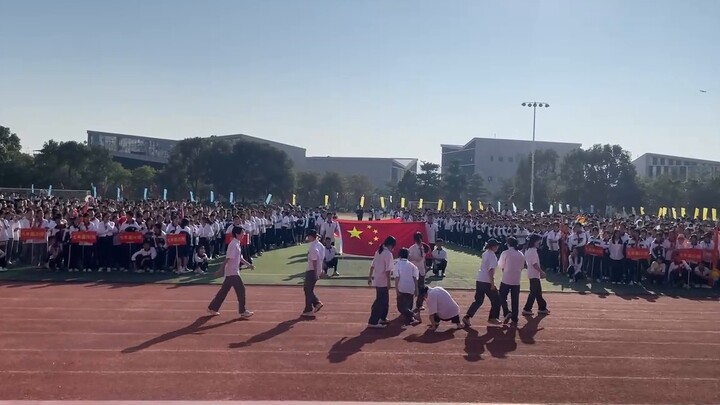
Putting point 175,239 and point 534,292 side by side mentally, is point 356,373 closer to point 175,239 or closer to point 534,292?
point 534,292

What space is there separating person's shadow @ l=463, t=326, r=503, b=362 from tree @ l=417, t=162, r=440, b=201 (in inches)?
2514

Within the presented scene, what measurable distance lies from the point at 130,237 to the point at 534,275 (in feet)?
41.3

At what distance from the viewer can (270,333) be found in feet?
40.7

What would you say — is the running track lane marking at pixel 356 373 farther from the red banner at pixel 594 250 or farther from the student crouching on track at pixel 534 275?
the red banner at pixel 594 250

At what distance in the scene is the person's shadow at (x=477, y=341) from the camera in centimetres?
1107

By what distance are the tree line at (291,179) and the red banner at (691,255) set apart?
32.7 m

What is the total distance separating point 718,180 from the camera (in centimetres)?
4916

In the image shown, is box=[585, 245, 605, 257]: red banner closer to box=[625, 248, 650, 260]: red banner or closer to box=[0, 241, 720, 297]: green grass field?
box=[625, 248, 650, 260]: red banner

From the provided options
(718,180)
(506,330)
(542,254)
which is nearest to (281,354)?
(506,330)

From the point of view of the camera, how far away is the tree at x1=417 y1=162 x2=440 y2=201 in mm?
77062

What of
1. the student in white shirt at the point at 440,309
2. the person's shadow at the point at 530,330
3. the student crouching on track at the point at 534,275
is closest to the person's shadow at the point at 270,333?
the student in white shirt at the point at 440,309

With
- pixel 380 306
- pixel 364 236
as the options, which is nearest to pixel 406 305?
pixel 380 306

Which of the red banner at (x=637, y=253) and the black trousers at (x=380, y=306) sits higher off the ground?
the red banner at (x=637, y=253)

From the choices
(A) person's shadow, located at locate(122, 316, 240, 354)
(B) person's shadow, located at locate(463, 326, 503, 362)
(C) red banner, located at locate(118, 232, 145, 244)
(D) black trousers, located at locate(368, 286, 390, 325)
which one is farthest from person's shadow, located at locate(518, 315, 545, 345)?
(C) red banner, located at locate(118, 232, 145, 244)
